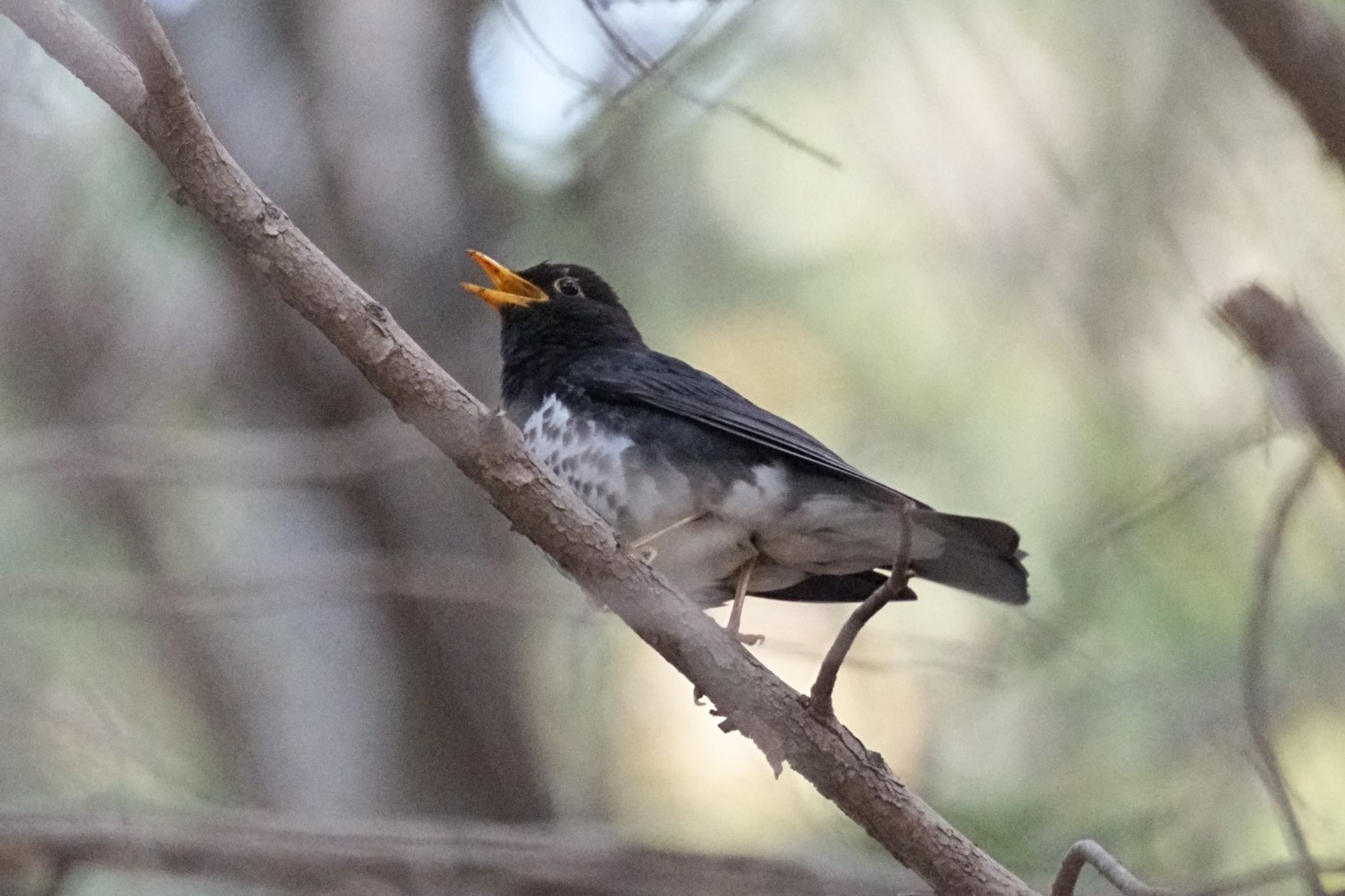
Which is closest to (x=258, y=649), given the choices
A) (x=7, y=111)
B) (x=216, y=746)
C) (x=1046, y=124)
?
(x=216, y=746)

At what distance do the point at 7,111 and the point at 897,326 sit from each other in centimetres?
369

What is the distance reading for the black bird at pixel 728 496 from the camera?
4.09 m

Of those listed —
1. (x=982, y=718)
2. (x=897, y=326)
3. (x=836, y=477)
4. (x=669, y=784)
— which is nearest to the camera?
(x=836, y=477)

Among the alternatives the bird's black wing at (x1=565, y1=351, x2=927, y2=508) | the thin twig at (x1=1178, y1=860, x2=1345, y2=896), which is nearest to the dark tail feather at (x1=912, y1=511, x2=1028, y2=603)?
the bird's black wing at (x1=565, y1=351, x2=927, y2=508)

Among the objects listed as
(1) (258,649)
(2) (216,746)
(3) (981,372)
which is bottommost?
(2) (216,746)

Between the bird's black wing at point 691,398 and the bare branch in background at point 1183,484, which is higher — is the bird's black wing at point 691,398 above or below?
above

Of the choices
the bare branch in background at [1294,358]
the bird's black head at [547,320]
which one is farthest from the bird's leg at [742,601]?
the bare branch in background at [1294,358]

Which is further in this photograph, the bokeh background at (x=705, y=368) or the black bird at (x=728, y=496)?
the bokeh background at (x=705, y=368)

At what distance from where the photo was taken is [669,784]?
609cm

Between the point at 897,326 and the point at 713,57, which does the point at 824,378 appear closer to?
the point at 897,326

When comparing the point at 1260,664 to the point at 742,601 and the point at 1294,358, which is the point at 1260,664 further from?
the point at 742,601

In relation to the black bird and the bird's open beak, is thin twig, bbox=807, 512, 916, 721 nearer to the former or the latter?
the black bird

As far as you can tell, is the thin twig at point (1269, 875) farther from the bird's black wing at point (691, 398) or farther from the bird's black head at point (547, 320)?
the bird's black head at point (547, 320)

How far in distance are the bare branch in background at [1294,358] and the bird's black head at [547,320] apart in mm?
2848
